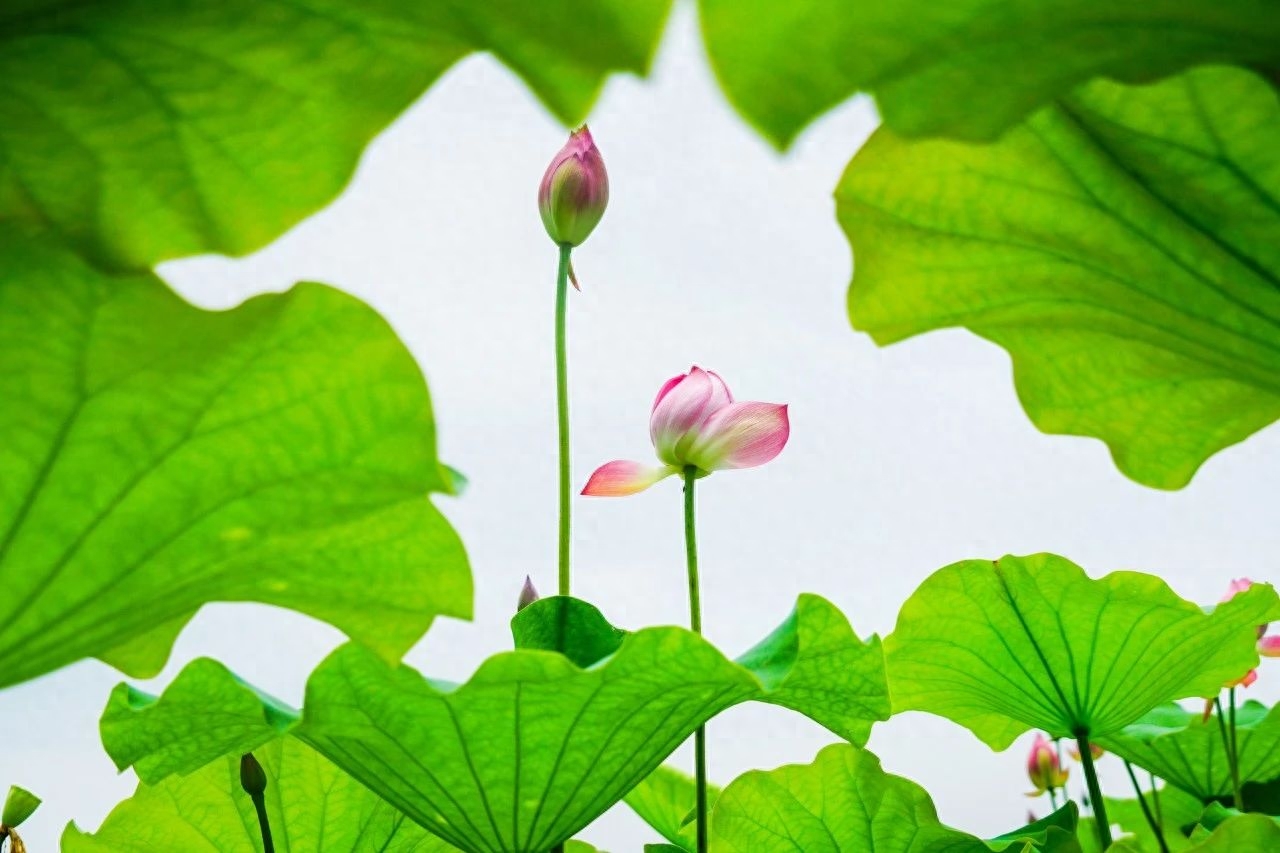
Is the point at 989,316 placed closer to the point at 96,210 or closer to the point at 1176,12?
the point at 1176,12

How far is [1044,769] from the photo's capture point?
5.68 feet

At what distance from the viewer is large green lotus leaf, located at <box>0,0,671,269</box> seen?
1.36 feet

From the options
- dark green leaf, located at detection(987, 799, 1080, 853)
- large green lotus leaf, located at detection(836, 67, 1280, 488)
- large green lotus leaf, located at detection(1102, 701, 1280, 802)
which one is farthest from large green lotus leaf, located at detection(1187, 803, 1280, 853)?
large green lotus leaf, located at detection(1102, 701, 1280, 802)

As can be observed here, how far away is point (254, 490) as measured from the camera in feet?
1.91

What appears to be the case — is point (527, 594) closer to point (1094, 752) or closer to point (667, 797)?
point (667, 797)

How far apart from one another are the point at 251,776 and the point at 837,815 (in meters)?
0.58

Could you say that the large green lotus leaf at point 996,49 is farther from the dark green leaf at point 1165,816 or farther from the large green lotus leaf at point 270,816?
the dark green leaf at point 1165,816

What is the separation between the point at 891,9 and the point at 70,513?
18.6 inches

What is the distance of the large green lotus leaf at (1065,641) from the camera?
1.14 m

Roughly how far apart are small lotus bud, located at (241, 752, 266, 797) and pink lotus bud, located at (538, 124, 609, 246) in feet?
1.80

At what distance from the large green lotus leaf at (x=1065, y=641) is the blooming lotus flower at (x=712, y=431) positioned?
30 centimetres

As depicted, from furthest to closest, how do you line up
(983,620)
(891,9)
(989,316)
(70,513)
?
1. (983,620)
2. (989,316)
3. (70,513)
4. (891,9)

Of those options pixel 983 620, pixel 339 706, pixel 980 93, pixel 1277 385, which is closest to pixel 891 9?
pixel 980 93

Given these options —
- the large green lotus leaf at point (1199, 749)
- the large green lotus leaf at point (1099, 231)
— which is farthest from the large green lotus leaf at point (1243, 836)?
the large green lotus leaf at point (1199, 749)
